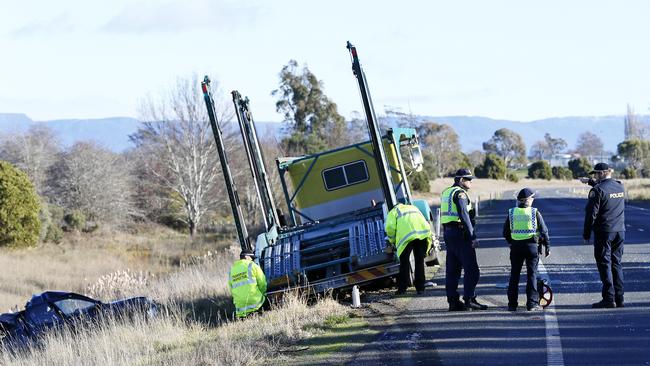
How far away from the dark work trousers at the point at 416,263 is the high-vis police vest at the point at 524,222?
205cm

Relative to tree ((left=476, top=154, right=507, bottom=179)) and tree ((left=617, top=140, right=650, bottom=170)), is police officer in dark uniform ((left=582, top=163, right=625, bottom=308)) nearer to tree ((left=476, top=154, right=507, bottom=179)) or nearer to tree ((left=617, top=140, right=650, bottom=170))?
tree ((left=476, top=154, right=507, bottom=179))

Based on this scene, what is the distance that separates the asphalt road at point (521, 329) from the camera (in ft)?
25.8

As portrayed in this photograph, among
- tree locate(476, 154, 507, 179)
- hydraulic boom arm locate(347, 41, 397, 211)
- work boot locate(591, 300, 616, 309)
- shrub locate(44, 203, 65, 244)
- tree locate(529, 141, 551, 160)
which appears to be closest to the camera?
work boot locate(591, 300, 616, 309)

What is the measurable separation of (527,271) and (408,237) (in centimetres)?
220

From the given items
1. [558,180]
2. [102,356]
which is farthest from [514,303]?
[558,180]

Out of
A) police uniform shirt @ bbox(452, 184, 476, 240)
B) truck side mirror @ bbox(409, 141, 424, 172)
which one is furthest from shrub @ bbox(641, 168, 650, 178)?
police uniform shirt @ bbox(452, 184, 476, 240)

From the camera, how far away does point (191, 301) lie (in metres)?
16.2

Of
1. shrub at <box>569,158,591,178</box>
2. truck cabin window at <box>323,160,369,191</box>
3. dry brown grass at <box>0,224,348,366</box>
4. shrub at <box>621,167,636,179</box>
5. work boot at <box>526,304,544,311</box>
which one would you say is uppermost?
truck cabin window at <box>323,160,369,191</box>

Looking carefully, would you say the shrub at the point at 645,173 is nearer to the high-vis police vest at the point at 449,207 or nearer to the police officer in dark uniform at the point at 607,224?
the police officer in dark uniform at the point at 607,224

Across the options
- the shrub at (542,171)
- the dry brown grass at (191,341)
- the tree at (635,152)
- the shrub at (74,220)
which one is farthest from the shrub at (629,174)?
the dry brown grass at (191,341)

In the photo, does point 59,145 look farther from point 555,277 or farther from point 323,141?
point 555,277

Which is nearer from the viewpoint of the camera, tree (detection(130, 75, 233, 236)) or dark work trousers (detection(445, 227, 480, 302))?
dark work trousers (detection(445, 227, 480, 302))

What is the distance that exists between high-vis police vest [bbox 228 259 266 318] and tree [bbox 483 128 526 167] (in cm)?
12749

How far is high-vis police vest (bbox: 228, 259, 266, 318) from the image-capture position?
12.4 metres
